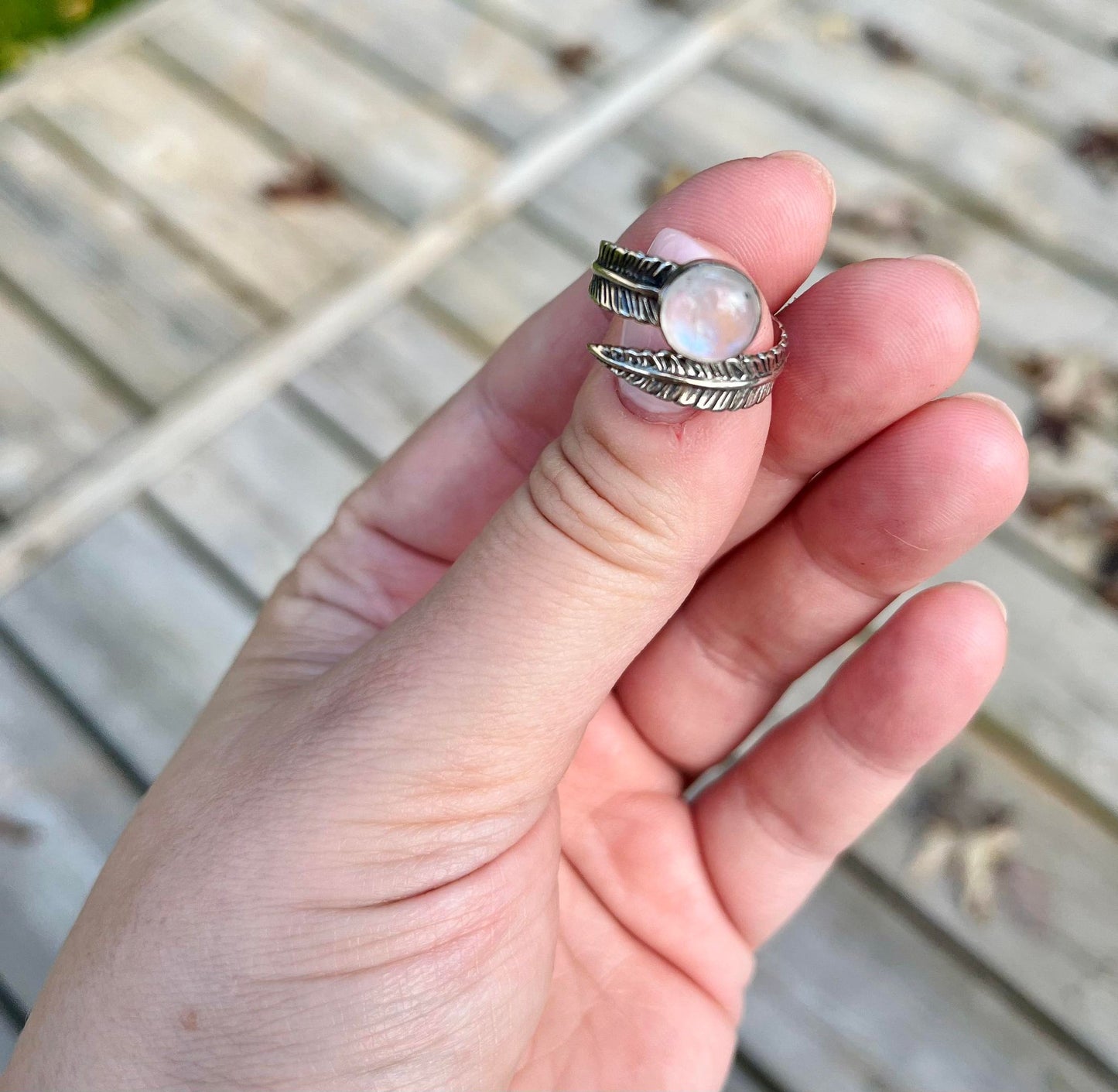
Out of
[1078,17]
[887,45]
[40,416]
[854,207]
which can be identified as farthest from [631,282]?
[1078,17]

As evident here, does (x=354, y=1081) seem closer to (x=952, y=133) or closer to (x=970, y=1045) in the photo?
(x=970, y=1045)

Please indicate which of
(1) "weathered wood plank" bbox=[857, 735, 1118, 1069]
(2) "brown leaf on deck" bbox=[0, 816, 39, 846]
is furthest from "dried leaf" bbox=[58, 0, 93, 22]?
(1) "weathered wood plank" bbox=[857, 735, 1118, 1069]

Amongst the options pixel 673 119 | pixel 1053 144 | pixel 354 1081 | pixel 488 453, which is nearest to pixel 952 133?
pixel 1053 144

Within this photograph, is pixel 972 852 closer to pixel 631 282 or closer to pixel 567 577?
pixel 567 577

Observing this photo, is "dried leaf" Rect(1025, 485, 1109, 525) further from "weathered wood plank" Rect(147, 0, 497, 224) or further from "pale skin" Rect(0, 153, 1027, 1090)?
"weathered wood plank" Rect(147, 0, 497, 224)

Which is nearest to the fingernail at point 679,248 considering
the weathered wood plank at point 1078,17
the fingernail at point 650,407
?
the fingernail at point 650,407

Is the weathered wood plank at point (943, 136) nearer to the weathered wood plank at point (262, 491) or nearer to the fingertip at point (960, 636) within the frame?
the fingertip at point (960, 636)
